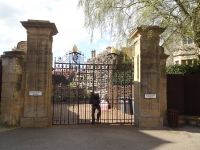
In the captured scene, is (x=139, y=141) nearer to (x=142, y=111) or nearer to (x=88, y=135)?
(x=88, y=135)

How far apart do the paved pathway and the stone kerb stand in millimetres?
580

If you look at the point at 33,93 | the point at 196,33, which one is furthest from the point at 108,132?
the point at 196,33

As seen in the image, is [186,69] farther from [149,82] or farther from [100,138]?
[100,138]

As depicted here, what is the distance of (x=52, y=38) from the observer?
9.55 meters

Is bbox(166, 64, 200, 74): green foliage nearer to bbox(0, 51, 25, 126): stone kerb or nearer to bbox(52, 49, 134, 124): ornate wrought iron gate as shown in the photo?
bbox(52, 49, 134, 124): ornate wrought iron gate

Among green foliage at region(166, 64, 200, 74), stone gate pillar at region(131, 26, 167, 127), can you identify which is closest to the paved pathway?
stone gate pillar at region(131, 26, 167, 127)

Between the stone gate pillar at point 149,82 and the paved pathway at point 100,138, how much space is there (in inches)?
21.7

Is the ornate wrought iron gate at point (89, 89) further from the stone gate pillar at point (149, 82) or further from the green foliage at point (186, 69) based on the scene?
the green foliage at point (186, 69)

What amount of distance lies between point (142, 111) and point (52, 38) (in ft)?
16.3

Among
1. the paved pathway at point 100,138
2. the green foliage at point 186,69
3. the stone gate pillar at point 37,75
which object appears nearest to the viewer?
the paved pathway at point 100,138

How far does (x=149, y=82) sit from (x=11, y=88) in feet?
18.3

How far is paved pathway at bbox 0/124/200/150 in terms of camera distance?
6.02 metres

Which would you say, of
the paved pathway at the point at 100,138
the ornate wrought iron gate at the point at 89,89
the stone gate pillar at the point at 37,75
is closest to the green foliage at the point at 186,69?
the ornate wrought iron gate at the point at 89,89

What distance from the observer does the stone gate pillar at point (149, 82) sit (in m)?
8.91
